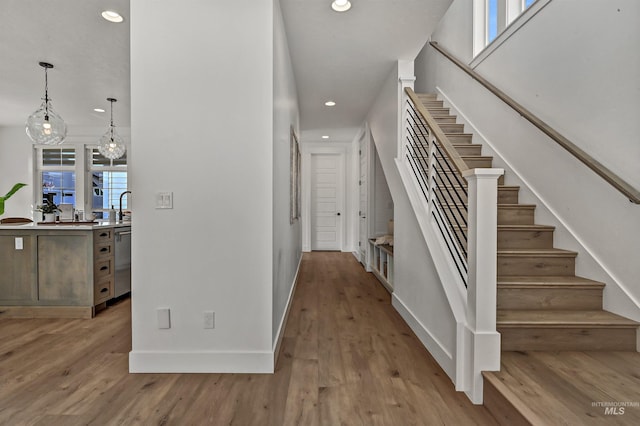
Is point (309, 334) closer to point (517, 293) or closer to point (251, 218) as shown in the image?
point (251, 218)

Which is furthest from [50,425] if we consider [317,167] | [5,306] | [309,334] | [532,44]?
[317,167]

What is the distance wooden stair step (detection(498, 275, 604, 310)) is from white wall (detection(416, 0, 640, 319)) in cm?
9

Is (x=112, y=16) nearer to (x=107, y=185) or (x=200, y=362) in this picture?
(x=200, y=362)

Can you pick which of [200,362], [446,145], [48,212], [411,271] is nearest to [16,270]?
→ [48,212]

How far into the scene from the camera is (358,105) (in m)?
4.77

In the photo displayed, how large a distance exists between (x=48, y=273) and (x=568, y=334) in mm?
4262

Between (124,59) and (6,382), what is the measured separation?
126 inches

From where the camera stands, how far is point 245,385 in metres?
1.87

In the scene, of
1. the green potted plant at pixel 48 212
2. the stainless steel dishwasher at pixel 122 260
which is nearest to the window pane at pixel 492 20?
the stainless steel dishwasher at pixel 122 260

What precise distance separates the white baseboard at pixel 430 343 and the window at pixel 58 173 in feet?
22.5

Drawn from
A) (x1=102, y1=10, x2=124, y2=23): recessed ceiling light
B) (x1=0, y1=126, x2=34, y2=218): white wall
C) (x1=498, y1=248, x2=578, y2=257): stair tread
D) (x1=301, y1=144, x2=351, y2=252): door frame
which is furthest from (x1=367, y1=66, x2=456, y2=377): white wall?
(x1=0, y1=126, x2=34, y2=218): white wall

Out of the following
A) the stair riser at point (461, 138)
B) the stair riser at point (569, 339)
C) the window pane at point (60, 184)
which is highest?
the stair riser at point (461, 138)

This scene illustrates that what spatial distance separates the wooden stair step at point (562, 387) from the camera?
1309mm

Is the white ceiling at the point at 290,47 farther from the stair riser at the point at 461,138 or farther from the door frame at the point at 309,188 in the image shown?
the door frame at the point at 309,188
